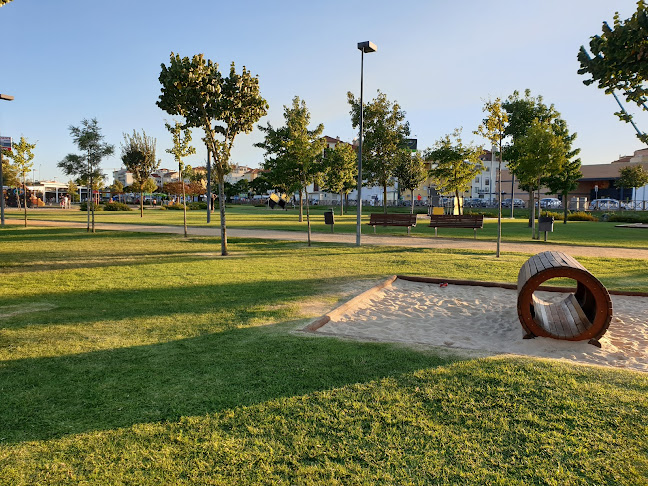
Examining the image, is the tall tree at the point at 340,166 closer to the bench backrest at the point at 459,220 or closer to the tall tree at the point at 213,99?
the bench backrest at the point at 459,220

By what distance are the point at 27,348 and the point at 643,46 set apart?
8.02 m

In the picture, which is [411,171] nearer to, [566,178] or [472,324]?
[566,178]

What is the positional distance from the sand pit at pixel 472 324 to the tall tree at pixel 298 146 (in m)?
8.76

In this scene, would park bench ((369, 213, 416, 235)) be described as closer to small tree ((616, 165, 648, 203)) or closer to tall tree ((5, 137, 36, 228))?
tall tree ((5, 137, 36, 228))

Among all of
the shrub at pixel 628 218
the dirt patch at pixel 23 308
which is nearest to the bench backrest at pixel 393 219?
the dirt patch at pixel 23 308

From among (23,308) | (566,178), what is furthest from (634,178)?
(23,308)

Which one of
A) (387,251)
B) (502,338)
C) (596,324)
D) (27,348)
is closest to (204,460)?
(27,348)

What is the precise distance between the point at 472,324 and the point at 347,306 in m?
1.95

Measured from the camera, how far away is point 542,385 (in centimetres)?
412

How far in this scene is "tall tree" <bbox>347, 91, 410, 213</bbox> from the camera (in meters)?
36.4

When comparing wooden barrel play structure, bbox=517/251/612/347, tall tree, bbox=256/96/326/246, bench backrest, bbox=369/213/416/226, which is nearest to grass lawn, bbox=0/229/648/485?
wooden barrel play structure, bbox=517/251/612/347

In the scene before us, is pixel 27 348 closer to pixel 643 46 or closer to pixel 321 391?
pixel 321 391

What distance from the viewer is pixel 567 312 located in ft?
22.0

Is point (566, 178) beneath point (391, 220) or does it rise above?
above
